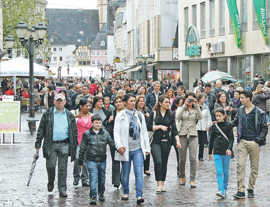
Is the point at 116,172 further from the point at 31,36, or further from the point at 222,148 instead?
the point at 31,36

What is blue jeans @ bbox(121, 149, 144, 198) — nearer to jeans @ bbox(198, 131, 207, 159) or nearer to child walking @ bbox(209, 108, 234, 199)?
child walking @ bbox(209, 108, 234, 199)

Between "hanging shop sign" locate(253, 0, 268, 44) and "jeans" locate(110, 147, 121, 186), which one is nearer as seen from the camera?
"jeans" locate(110, 147, 121, 186)

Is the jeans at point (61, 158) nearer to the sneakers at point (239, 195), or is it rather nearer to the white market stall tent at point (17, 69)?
the sneakers at point (239, 195)

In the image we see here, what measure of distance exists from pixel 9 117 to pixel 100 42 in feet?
548

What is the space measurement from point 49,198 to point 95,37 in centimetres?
18276

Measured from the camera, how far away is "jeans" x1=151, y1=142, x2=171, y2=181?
1149 centimetres

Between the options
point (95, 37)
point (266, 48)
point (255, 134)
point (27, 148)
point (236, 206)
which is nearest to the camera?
point (236, 206)

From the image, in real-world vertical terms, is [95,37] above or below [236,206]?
above

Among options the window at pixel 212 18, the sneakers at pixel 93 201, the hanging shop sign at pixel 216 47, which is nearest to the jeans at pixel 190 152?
the sneakers at pixel 93 201

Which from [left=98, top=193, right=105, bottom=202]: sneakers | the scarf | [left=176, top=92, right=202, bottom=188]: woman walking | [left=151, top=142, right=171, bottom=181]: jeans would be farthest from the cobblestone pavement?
the scarf

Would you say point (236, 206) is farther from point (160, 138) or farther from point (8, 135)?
point (8, 135)

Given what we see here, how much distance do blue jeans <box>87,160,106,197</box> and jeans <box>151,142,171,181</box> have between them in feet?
3.73

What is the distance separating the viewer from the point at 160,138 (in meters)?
11.7

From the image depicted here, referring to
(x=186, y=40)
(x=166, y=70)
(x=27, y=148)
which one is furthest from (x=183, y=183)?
(x=166, y=70)
